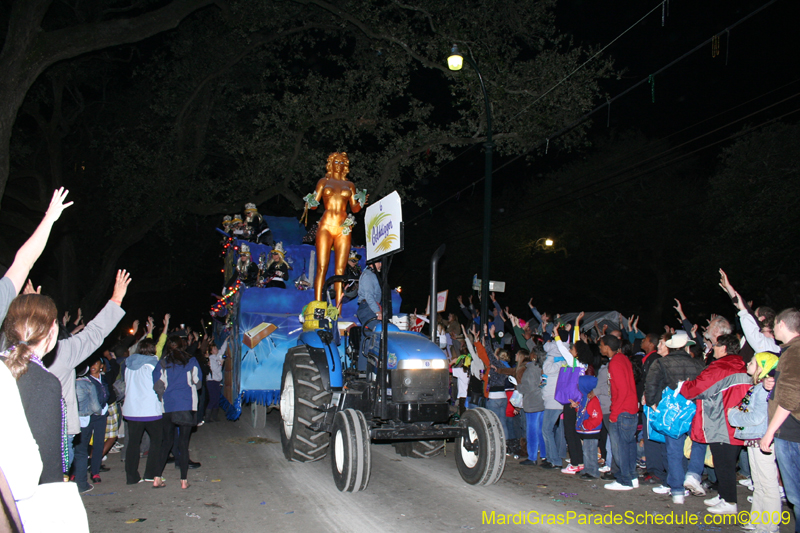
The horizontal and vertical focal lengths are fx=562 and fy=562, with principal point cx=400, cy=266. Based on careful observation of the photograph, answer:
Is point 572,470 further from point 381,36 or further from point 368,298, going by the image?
point 381,36

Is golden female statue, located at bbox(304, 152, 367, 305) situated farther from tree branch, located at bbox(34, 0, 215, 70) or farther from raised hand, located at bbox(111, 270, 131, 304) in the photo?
raised hand, located at bbox(111, 270, 131, 304)

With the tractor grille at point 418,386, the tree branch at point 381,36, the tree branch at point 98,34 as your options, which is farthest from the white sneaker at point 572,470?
the tree branch at point 98,34

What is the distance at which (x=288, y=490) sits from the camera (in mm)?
6012

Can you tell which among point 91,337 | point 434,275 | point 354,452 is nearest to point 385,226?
point 434,275

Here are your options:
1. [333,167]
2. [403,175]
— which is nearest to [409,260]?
[403,175]

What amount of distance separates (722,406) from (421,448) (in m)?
3.60

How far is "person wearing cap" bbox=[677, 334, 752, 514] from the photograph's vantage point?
17.0ft

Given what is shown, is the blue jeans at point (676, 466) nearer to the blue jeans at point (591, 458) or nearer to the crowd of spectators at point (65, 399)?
the blue jeans at point (591, 458)

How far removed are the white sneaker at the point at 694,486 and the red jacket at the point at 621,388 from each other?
0.85 m

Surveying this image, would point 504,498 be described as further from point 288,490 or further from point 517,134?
point 517,134

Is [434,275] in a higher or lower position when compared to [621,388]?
higher

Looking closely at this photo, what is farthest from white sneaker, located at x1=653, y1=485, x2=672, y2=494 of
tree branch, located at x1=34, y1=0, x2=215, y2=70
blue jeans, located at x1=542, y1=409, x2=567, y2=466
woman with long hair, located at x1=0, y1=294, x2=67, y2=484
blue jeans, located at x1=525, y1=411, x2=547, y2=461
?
tree branch, located at x1=34, y1=0, x2=215, y2=70

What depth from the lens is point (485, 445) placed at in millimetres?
5590

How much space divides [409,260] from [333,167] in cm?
2714
